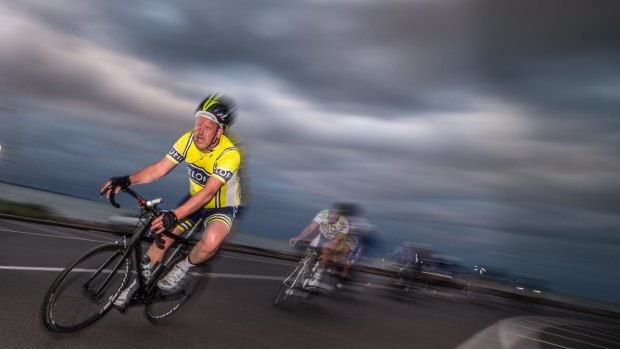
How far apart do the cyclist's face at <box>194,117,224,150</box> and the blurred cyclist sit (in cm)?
445

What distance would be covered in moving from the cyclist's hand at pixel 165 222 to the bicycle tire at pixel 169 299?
0.97m

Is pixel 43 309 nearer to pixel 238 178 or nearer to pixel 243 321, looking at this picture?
pixel 238 178

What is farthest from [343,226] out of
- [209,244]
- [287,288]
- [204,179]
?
[209,244]

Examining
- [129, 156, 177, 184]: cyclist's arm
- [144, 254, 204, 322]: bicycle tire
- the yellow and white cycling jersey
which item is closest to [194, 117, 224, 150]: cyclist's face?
the yellow and white cycling jersey

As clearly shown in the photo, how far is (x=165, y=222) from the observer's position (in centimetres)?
411

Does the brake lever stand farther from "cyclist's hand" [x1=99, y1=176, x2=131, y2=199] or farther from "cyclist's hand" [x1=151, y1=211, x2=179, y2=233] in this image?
"cyclist's hand" [x1=151, y1=211, x2=179, y2=233]

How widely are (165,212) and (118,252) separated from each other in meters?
0.60

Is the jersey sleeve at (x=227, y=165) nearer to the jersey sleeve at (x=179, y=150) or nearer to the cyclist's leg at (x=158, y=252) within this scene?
the jersey sleeve at (x=179, y=150)

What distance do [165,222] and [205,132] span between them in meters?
1.07

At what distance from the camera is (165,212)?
4.25 m

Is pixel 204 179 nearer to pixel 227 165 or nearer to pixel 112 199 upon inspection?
pixel 227 165

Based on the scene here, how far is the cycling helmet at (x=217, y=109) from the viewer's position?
4.77 metres

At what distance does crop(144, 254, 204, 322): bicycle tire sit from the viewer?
16.6 ft

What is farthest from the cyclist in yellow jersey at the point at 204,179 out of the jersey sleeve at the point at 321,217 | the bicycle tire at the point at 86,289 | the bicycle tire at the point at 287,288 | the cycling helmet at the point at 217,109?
the jersey sleeve at the point at 321,217
